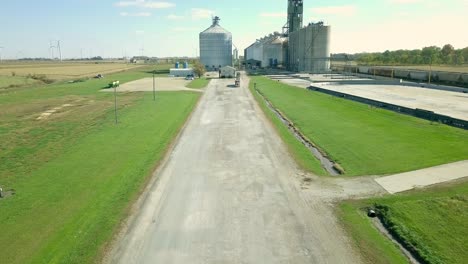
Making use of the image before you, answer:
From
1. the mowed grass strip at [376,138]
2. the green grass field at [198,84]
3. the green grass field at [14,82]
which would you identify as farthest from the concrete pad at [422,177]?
the green grass field at [14,82]

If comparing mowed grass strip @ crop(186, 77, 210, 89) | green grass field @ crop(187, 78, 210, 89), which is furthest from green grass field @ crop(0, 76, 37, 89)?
green grass field @ crop(187, 78, 210, 89)

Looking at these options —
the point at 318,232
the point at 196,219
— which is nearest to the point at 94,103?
the point at 196,219

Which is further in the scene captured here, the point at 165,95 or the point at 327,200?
the point at 165,95

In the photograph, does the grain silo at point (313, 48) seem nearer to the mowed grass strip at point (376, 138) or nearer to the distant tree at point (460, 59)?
the distant tree at point (460, 59)

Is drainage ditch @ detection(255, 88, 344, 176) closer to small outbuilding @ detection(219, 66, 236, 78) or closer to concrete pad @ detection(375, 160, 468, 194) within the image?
concrete pad @ detection(375, 160, 468, 194)

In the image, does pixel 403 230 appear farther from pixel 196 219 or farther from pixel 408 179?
pixel 196 219

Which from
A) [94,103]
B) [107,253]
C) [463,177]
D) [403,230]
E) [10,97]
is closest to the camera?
[107,253]
